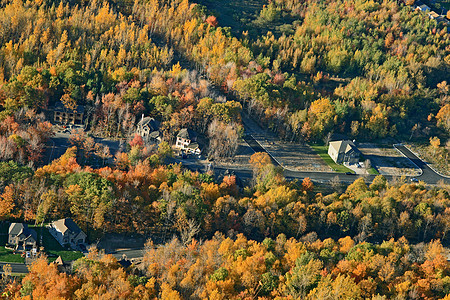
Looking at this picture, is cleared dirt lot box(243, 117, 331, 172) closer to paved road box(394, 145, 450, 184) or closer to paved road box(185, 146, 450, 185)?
paved road box(185, 146, 450, 185)

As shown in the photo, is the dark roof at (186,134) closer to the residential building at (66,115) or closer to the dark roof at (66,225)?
the residential building at (66,115)

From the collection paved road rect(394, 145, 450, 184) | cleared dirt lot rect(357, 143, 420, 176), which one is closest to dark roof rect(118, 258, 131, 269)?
cleared dirt lot rect(357, 143, 420, 176)

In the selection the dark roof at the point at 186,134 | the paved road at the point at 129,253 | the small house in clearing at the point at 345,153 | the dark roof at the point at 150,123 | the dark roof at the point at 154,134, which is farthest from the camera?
the small house in clearing at the point at 345,153

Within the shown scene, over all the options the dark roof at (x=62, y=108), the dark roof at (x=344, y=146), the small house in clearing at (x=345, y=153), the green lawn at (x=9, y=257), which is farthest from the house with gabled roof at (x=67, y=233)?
the dark roof at (x=344, y=146)

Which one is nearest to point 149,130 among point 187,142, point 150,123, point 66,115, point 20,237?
point 150,123

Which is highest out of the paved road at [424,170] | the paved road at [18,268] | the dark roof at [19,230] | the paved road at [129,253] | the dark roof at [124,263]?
the paved road at [424,170]

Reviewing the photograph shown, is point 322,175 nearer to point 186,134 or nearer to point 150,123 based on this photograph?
point 186,134
